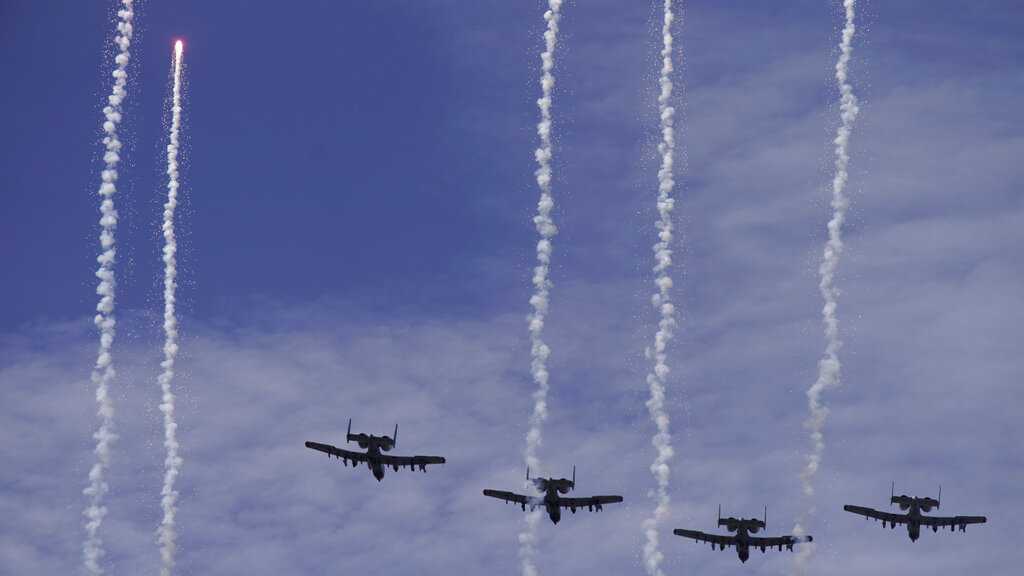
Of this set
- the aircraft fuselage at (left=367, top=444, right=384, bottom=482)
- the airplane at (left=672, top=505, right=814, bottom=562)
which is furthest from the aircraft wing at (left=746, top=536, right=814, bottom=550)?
the aircraft fuselage at (left=367, top=444, right=384, bottom=482)

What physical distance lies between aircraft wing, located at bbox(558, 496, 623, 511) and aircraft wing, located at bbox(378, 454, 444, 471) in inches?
557

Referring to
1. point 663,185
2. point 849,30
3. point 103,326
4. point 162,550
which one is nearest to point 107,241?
point 103,326

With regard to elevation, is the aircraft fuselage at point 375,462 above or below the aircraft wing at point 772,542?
above

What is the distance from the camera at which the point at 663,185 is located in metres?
176

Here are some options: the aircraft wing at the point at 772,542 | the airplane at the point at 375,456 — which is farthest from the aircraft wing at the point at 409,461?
the aircraft wing at the point at 772,542

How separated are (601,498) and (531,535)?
1623 centimetres

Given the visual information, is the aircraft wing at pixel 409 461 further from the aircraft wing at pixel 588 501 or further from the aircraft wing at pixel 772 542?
the aircraft wing at pixel 772 542

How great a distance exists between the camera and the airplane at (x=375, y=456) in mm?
186625

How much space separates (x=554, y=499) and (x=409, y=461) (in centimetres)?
1677

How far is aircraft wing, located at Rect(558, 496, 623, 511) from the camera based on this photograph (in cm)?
19038

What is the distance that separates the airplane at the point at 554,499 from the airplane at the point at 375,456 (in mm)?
8816

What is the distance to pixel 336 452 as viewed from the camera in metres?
195

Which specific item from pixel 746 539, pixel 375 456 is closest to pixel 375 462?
pixel 375 456

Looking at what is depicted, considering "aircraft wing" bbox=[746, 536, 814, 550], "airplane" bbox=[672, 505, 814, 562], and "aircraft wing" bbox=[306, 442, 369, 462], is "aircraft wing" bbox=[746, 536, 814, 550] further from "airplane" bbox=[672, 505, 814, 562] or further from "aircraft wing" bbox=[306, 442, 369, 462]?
"aircraft wing" bbox=[306, 442, 369, 462]
